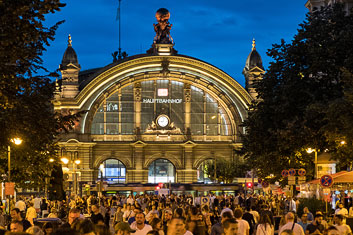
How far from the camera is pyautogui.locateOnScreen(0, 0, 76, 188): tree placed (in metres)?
A: 18.8

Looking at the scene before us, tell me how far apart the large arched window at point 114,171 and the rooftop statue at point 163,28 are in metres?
16.4

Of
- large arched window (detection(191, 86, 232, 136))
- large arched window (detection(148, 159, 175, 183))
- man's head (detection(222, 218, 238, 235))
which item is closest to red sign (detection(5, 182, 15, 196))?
man's head (detection(222, 218, 238, 235))

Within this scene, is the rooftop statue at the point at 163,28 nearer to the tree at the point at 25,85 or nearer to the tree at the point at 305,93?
the tree at the point at 305,93

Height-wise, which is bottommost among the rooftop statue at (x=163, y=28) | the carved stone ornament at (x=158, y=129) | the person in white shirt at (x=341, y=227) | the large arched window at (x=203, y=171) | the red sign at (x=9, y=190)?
the person in white shirt at (x=341, y=227)

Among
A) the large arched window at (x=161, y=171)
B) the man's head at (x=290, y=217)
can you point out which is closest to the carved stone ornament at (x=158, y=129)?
the large arched window at (x=161, y=171)

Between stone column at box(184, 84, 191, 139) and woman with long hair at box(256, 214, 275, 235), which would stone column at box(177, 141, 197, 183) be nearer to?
A: stone column at box(184, 84, 191, 139)

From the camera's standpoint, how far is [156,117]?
316 ft

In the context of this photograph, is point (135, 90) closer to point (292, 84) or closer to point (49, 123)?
point (292, 84)

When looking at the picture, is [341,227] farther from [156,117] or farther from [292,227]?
[156,117]

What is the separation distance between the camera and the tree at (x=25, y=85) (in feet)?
61.7

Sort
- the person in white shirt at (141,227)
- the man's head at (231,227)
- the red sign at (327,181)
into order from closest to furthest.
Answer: the man's head at (231,227), the person in white shirt at (141,227), the red sign at (327,181)

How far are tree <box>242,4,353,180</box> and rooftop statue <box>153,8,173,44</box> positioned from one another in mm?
56809

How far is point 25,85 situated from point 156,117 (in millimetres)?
75600

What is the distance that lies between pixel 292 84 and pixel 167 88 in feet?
194
